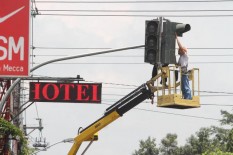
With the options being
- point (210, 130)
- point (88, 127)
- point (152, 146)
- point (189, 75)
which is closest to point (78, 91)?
point (88, 127)

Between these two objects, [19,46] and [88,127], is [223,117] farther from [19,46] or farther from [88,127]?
[19,46]

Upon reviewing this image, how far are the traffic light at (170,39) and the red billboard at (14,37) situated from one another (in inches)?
152

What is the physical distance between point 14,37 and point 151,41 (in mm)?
3870

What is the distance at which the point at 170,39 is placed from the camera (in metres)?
24.9

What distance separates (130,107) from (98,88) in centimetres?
1861

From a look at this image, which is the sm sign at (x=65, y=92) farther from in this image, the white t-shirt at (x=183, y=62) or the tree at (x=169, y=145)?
the tree at (x=169, y=145)

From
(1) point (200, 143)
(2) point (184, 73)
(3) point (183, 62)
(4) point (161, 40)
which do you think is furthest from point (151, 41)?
(1) point (200, 143)

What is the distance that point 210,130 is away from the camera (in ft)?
489

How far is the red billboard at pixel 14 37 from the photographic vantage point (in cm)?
2405

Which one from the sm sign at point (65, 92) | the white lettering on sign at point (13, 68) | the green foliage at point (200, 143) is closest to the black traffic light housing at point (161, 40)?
the white lettering on sign at point (13, 68)

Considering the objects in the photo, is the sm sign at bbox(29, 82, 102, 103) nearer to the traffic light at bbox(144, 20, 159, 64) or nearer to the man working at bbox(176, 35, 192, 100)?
the man working at bbox(176, 35, 192, 100)

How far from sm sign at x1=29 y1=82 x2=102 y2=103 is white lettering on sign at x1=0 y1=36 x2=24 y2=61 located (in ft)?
83.7

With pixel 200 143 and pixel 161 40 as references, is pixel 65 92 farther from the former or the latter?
pixel 200 143

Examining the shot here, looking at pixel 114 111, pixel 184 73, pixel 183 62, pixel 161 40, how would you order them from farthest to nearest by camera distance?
pixel 114 111 → pixel 184 73 → pixel 183 62 → pixel 161 40
